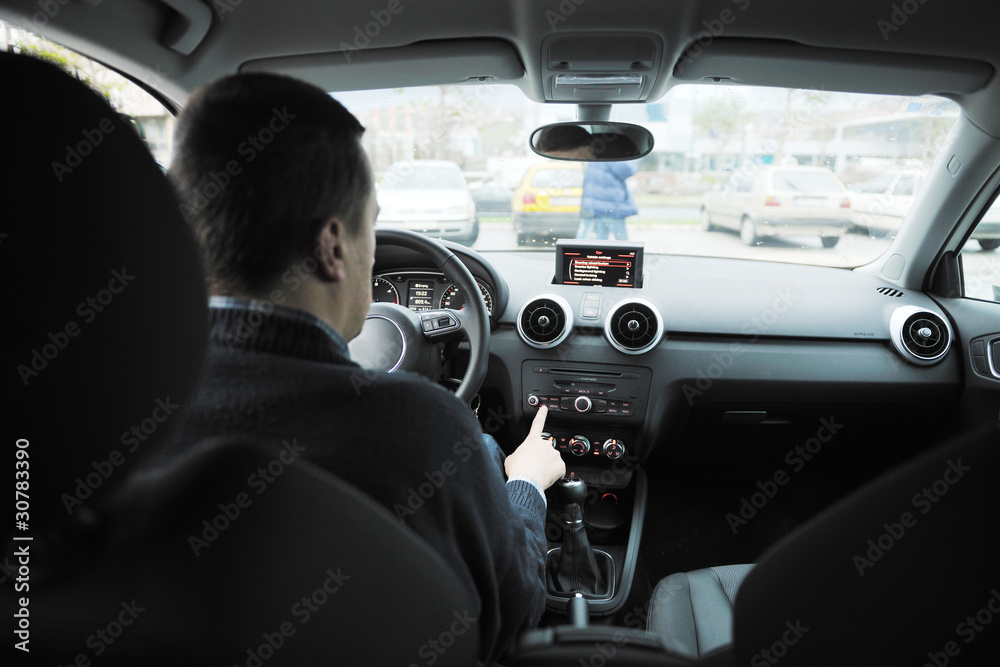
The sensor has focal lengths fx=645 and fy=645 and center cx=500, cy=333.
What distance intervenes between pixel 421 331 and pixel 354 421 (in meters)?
1.27

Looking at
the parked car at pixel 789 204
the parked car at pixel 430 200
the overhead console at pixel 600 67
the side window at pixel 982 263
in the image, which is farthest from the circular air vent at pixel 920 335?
the parked car at pixel 430 200

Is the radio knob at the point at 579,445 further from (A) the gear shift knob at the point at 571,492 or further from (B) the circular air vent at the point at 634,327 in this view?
(B) the circular air vent at the point at 634,327

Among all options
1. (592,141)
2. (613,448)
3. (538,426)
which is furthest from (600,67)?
(613,448)

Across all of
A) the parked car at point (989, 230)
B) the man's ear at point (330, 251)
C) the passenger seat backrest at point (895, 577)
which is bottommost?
the passenger seat backrest at point (895, 577)

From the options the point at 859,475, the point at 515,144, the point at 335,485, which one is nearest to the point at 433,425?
the point at 335,485

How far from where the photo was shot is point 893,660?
0.83m

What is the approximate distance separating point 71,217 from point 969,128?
3.20 metres

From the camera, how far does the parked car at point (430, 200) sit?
3396mm

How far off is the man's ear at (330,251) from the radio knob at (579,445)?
204cm

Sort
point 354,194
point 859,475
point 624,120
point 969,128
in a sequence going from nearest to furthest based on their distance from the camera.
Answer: point 354,194 → point 969,128 → point 624,120 → point 859,475

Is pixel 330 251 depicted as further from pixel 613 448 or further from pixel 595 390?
pixel 613 448

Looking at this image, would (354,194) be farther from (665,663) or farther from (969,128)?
(969,128)

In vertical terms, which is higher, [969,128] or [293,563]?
[969,128]

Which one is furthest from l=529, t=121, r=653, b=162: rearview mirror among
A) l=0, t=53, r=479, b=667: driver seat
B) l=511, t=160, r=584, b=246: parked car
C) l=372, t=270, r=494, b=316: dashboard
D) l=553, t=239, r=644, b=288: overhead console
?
l=0, t=53, r=479, b=667: driver seat
